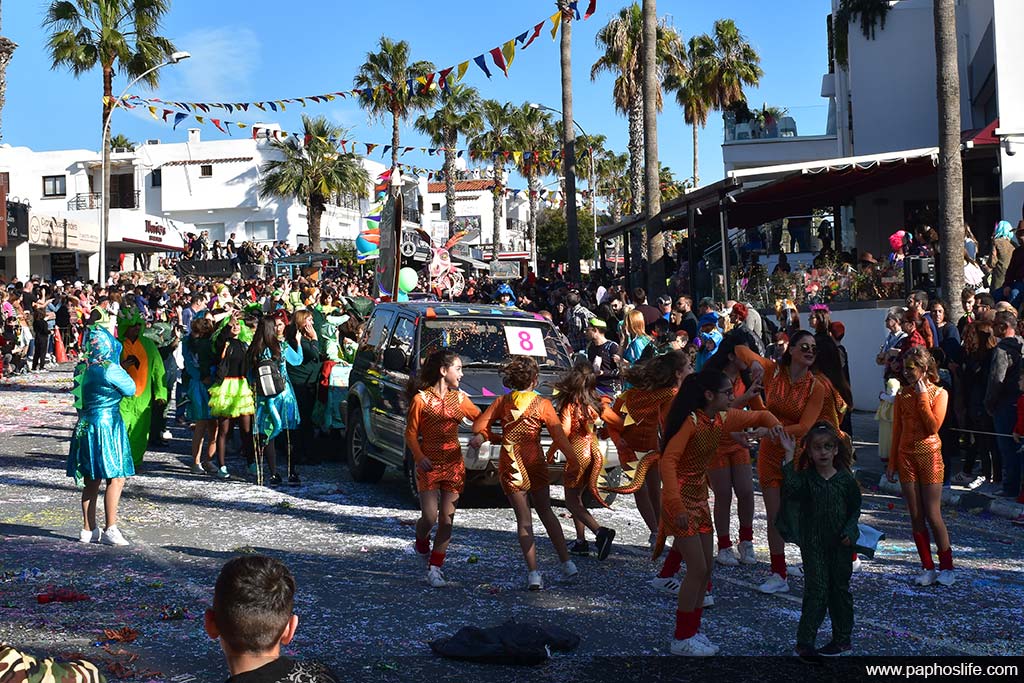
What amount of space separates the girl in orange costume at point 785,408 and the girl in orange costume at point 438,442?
1.90 meters

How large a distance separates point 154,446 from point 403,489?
427 centimetres

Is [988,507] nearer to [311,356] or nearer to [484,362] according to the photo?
[484,362]

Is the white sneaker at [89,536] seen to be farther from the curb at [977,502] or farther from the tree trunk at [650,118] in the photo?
the tree trunk at [650,118]

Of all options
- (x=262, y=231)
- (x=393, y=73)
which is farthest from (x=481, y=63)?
(x=262, y=231)

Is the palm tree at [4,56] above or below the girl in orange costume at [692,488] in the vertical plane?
above

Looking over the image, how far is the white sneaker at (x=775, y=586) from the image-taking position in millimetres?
7512

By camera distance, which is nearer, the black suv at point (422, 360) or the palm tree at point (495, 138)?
the black suv at point (422, 360)

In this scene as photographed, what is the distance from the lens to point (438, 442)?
7.87m

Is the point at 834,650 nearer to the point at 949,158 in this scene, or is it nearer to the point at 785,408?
the point at 785,408

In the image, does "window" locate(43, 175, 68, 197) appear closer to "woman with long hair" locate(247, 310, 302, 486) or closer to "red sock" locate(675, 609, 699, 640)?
"woman with long hair" locate(247, 310, 302, 486)

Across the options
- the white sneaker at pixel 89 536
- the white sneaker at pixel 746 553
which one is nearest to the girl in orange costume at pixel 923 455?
the white sneaker at pixel 746 553

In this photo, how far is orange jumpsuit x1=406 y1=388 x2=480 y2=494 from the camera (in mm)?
7824

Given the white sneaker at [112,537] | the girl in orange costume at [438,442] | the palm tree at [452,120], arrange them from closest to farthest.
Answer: the girl in orange costume at [438,442] < the white sneaker at [112,537] < the palm tree at [452,120]

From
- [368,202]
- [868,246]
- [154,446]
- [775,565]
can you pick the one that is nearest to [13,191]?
[368,202]
